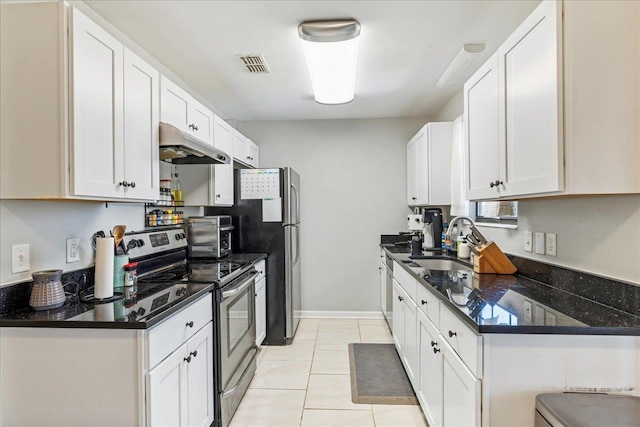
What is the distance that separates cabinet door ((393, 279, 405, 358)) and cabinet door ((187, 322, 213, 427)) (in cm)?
151

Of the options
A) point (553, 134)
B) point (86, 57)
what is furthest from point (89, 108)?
point (553, 134)

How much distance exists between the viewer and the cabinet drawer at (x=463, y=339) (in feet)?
4.21

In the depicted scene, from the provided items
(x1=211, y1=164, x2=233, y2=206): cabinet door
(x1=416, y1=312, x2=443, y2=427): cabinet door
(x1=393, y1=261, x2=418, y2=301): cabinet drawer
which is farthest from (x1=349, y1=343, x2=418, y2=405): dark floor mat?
(x1=211, y1=164, x2=233, y2=206): cabinet door

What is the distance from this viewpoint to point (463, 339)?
1.43 meters

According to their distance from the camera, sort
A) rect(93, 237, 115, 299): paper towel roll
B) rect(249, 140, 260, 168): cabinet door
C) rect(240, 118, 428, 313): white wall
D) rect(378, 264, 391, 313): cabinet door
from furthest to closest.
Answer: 1. rect(240, 118, 428, 313): white wall
2. rect(249, 140, 260, 168): cabinet door
3. rect(378, 264, 391, 313): cabinet door
4. rect(93, 237, 115, 299): paper towel roll

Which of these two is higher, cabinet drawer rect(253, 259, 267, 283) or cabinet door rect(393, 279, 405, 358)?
cabinet drawer rect(253, 259, 267, 283)

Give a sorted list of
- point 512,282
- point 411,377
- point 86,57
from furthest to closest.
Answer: point 411,377 < point 512,282 < point 86,57

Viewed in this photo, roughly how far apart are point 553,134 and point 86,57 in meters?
1.94

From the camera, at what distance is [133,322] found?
53.1 inches

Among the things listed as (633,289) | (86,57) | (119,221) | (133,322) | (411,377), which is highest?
(86,57)

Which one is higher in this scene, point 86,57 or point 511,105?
point 86,57

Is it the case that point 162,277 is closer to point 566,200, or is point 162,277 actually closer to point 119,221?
point 119,221

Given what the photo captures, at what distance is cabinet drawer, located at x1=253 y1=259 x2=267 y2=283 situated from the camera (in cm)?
316

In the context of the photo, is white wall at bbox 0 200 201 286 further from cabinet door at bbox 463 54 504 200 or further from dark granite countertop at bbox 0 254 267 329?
cabinet door at bbox 463 54 504 200
